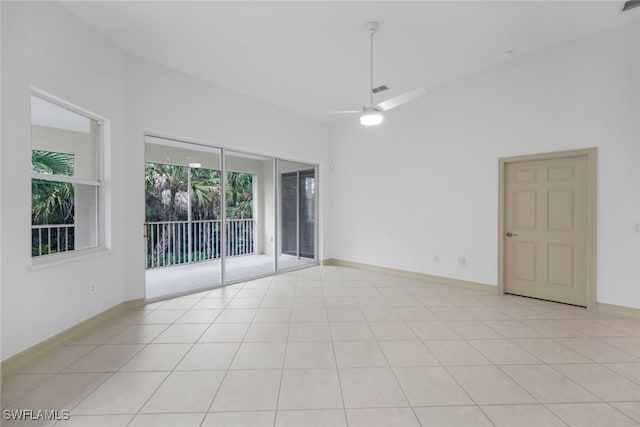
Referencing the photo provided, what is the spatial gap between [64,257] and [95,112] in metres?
1.65

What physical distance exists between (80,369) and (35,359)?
0.56m

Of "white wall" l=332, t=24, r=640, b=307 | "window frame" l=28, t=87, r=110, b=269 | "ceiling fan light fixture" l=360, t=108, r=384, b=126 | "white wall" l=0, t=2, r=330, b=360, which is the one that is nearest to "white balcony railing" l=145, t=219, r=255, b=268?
"white wall" l=0, t=2, r=330, b=360

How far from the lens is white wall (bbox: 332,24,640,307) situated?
344 centimetres

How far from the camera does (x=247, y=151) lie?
17.3 feet

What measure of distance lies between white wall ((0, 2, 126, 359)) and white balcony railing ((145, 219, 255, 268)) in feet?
8.06

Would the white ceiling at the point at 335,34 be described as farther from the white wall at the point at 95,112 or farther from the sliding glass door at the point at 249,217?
the sliding glass door at the point at 249,217

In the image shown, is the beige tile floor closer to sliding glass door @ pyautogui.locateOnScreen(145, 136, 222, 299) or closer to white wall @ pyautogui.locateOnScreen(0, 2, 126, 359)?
white wall @ pyautogui.locateOnScreen(0, 2, 126, 359)

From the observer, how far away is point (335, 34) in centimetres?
337

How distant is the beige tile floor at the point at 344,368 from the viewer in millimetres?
1837

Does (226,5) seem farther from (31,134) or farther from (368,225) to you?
(368,225)

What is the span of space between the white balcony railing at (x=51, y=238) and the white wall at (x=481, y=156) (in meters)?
4.83

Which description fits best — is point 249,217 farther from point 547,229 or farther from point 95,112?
point 547,229

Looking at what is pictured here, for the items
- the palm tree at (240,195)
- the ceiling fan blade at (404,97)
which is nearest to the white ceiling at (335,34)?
the ceiling fan blade at (404,97)

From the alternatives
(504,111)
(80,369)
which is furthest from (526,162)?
(80,369)
